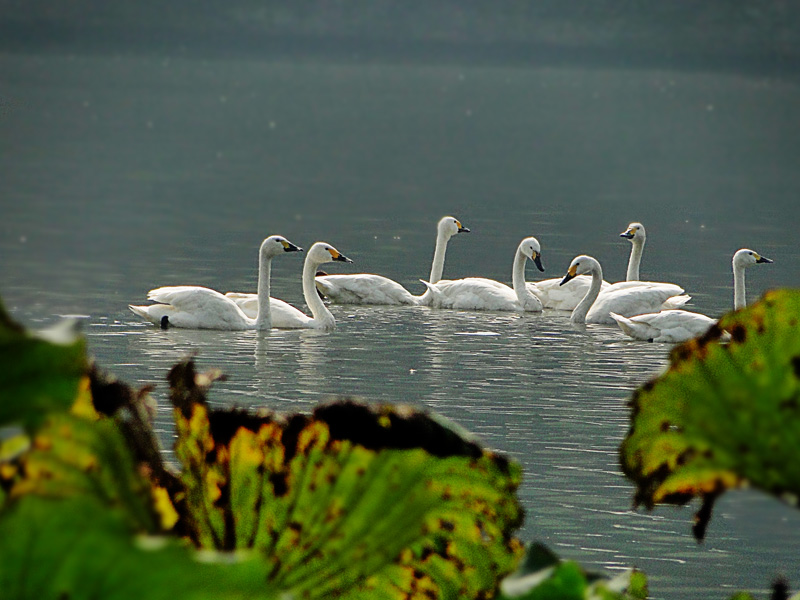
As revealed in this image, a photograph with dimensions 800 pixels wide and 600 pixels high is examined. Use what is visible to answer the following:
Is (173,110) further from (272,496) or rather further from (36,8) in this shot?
(36,8)

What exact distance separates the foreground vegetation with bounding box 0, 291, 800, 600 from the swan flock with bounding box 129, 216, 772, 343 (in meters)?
14.0

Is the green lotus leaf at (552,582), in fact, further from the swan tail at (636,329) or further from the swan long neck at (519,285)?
the swan long neck at (519,285)

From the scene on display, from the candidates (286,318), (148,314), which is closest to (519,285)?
(286,318)

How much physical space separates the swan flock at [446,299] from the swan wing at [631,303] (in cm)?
1

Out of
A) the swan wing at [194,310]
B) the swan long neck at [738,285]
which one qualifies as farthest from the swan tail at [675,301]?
the swan wing at [194,310]

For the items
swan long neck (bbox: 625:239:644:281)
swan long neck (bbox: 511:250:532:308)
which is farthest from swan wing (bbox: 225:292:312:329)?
swan long neck (bbox: 625:239:644:281)

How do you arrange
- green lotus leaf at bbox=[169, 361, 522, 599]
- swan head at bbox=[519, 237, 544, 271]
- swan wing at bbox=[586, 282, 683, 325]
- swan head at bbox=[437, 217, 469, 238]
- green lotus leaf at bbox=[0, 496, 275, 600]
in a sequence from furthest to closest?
swan head at bbox=[437, 217, 469, 238] < swan head at bbox=[519, 237, 544, 271] < swan wing at bbox=[586, 282, 683, 325] < green lotus leaf at bbox=[169, 361, 522, 599] < green lotus leaf at bbox=[0, 496, 275, 600]

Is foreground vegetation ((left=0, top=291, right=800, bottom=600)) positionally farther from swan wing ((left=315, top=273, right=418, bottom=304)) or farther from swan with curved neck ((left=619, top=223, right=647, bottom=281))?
swan with curved neck ((left=619, top=223, right=647, bottom=281))

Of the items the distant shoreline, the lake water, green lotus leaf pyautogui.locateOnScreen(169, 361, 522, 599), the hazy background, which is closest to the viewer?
green lotus leaf pyautogui.locateOnScreen(169, 361, 522, 599)

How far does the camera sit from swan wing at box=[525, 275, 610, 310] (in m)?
18.6

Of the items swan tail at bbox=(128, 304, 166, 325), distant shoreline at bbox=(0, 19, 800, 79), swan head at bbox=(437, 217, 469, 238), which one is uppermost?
distant shoreline at bbox=(0, 19, 800, 79)

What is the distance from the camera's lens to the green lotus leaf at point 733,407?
0.91 m

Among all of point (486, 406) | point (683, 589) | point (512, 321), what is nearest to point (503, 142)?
point (512, 321)

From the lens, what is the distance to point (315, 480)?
1.22 metres
